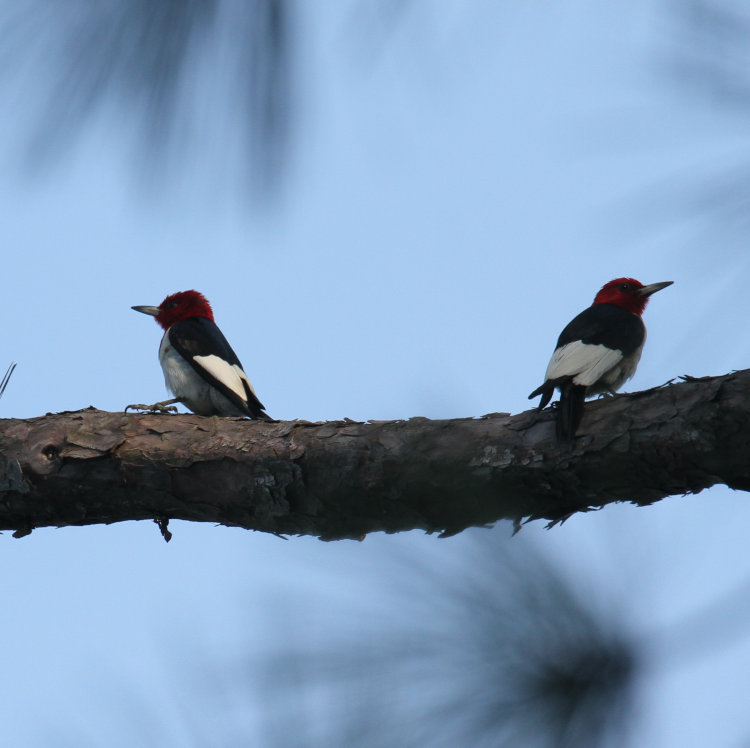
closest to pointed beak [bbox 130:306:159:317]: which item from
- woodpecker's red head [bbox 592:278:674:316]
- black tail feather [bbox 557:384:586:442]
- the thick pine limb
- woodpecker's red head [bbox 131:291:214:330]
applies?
woodpecker's red head [bbox 131:291:214:330]

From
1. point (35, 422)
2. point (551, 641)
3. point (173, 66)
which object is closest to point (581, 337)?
point (35, 422)

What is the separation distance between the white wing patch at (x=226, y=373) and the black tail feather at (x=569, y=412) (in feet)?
7.86

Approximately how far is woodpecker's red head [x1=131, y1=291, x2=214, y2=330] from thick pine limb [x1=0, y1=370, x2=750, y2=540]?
2.94 m

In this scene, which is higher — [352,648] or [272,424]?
[272,424]

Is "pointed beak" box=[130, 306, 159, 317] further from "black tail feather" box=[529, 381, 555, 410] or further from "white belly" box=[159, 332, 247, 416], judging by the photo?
"black tail feather" box=[529, 381, 555, 410]

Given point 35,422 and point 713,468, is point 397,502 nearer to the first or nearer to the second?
point 713,468

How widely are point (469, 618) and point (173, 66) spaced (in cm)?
85

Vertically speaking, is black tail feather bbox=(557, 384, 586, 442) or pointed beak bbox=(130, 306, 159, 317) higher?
pointed beak bbox=(130, 306, 159, 317)

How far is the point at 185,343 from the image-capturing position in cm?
539

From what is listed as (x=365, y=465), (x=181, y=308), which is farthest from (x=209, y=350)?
(x=365, y=465)

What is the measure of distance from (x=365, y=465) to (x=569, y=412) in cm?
65

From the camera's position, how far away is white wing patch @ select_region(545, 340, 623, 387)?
Result: 3.42 meters

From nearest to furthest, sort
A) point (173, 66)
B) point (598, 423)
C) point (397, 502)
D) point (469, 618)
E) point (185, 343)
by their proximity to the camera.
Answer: point (173, 66), point (469, 618), point (598, 423), point (397, 502), point (185, 343)

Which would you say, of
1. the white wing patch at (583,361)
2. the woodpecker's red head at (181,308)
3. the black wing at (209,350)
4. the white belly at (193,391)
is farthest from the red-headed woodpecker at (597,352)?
the woodpecker's red head at (181,308)
